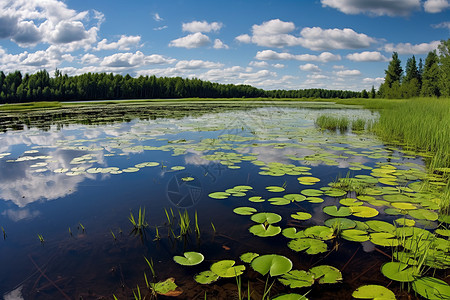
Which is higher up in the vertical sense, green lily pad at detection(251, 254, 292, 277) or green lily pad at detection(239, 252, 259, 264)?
green lily pad at detection(251, 254, 292, 277)

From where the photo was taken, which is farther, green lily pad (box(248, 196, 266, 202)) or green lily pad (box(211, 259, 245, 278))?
green lily pad (box(248, 196, 266, 202))

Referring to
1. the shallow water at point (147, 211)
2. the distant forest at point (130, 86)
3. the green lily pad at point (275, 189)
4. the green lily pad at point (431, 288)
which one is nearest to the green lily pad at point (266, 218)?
the shallow water at point (147, 211)

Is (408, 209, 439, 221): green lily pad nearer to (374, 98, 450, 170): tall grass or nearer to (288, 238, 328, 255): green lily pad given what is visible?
(288, 238, 328, 255): green lily pad

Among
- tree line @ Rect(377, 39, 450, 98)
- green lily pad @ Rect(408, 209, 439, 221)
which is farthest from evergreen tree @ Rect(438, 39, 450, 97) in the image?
green lily pad @ Rect(408, 209, 439, 221)

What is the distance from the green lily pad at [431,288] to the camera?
66.3 inches

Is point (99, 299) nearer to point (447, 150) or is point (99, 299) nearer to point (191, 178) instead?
point (191, 178)

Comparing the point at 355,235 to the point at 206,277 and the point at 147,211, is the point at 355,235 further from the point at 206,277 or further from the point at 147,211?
the point at 147,211

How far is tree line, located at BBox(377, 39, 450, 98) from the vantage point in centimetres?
2815

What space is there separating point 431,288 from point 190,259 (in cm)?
171

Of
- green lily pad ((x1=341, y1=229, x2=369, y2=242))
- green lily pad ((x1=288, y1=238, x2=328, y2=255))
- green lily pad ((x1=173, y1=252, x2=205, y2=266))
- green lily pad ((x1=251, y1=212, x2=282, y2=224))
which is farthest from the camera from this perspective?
green lily pad ((x1=251, y1=212, x2=282, y2=224))

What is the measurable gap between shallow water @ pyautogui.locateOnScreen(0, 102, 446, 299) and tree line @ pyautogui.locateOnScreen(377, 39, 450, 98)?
29154 mm

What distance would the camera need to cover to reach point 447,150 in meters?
5.10

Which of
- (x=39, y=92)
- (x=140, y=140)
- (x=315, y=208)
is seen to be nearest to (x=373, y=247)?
(x=315, y=208)

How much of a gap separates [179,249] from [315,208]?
5.71 ft
